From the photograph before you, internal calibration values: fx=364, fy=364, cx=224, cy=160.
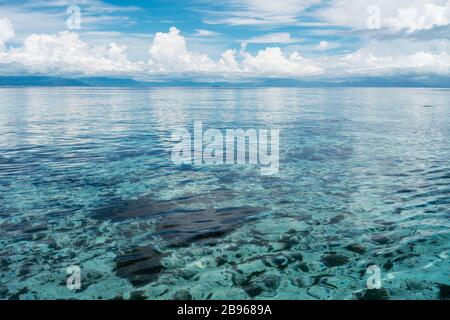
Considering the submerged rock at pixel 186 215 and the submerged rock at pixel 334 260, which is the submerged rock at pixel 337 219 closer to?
the submerged rock at pixel 334 260

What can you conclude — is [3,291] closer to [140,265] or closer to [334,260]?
[140,265]

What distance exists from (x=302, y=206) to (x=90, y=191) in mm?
13111

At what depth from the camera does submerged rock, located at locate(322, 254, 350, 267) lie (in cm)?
1410

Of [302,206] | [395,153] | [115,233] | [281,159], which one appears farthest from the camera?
[395,153]

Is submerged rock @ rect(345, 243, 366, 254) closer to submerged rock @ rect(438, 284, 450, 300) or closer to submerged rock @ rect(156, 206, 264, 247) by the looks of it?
submerged rock @ rect(438, 284, 450, 300)

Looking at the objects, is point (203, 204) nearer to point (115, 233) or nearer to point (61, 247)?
point (115, 233)

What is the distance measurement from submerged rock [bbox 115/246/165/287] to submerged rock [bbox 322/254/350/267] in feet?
20.9

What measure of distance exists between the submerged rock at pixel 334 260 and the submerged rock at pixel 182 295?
18.0ft

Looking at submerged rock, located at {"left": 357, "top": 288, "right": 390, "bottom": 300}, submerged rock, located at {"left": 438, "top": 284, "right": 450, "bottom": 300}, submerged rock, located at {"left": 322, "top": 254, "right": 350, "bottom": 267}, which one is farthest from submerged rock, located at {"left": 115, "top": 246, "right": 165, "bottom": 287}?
submerged rock, located at {"left": 438, "top": 284, "right": 450, "bottom": 300}

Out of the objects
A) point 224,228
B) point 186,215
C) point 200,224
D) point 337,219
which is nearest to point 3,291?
point 200,224

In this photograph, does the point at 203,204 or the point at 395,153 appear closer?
the point at 203,204
